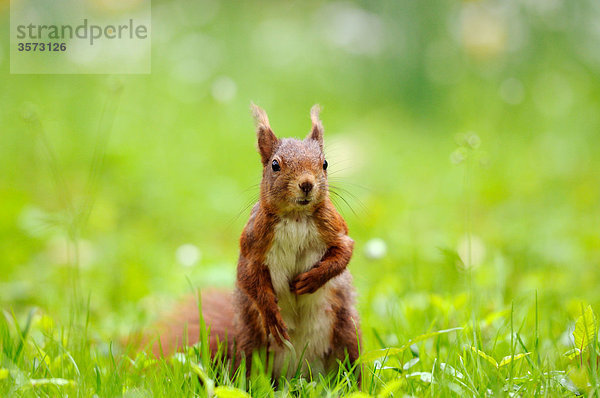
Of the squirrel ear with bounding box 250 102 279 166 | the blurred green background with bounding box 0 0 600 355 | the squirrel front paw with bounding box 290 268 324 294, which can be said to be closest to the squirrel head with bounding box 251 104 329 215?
the squirrel ear with bounding box 250 102 279 166

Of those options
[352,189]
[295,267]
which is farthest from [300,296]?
[352,189]

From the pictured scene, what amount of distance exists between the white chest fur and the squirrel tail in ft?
0.91

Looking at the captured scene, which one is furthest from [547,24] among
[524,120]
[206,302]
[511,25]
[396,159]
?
[206,302]

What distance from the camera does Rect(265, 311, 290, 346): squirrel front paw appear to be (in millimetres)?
2277

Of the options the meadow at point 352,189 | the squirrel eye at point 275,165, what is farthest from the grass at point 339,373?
the squirrel eye at point 275,165

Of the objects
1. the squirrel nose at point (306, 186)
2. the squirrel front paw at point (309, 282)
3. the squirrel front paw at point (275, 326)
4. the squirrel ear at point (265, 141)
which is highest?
the squirrel ear at point (265, 141)

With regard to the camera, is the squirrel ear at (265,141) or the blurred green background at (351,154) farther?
the blurred green background at (351,154)

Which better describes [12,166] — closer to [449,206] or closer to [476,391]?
[449,206]

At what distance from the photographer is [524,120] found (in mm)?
6422

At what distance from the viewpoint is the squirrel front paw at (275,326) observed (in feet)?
7.47

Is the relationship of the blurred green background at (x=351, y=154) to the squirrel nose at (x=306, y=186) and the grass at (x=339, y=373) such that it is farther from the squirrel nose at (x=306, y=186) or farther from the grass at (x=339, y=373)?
the squirrel nose at (x=306, y=186)

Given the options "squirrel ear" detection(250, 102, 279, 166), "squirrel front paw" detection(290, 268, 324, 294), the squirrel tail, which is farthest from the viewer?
the squirrel tail

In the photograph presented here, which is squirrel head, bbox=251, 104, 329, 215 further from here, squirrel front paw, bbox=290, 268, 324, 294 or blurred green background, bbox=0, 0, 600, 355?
blurred green background, bbox=0, 0, 600, 355

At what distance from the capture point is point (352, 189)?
537cm
